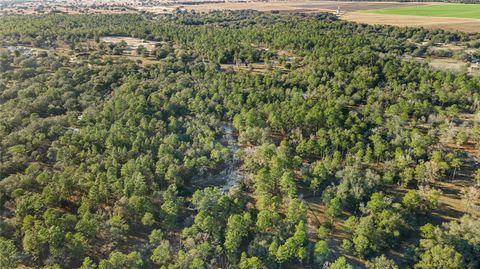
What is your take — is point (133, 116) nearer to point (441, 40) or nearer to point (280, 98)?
point (280, 98)

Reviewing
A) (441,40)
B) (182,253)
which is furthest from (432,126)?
(441,40)

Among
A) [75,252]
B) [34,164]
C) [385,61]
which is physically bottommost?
[75,252]

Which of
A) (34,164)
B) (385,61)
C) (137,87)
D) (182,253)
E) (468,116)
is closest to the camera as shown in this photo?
(182,253)

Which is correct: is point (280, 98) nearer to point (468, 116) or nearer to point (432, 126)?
point (432, 126)

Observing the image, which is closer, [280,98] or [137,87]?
[280,98]

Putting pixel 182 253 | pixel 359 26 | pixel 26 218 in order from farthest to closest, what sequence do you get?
1. pixel 359 26
2. pixel 26 218
3. pixel 182 253

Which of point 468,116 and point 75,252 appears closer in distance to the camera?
point 75,252

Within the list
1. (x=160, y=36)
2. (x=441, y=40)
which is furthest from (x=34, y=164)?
(x=441, y=40)

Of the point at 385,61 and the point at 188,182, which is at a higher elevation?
the point at 385,61

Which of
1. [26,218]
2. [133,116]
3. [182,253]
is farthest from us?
[133,116]
